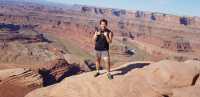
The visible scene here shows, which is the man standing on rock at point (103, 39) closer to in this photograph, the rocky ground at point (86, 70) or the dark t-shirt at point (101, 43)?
the dark t-shirt at point (101, 43)

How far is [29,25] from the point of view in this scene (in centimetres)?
12500

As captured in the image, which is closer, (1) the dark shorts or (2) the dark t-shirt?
(2) the dark t-shirt

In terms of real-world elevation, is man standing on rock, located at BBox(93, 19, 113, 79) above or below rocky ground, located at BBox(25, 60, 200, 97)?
above

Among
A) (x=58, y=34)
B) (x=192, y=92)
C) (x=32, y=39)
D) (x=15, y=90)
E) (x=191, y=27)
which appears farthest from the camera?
(x=191, y=27)

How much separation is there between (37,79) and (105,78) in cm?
1717

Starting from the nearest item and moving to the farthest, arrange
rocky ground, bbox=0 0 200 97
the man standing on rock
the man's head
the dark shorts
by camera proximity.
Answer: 1. the man's head
2. the man standing on rock
3. rocky ground, bbox=0 0 200 97
4. the dark shorts

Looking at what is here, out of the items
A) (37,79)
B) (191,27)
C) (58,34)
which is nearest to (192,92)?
(37,79)

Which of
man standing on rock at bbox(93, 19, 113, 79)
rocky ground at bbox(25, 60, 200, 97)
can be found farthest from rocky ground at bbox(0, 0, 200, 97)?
man standing on rock at bbox(93, 19, 113, 79)

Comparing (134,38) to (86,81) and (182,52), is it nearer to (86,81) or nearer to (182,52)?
(182,52)

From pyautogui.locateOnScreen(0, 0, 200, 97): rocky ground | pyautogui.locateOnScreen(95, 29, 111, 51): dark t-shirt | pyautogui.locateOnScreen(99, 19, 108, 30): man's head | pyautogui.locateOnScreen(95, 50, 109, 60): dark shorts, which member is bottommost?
pyautogui.locateOnScreen(0, 0, 200, 97): rocky ground

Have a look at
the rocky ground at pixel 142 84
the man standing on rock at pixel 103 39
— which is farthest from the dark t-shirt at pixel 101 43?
the rocky ground at pixel 142 84

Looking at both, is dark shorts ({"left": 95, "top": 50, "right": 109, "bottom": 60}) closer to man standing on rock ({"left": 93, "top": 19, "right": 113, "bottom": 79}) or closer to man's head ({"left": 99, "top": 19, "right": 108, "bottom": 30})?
man standing on rock ({"left": 93, "top": 19, "right": 113, "bottom": 79})

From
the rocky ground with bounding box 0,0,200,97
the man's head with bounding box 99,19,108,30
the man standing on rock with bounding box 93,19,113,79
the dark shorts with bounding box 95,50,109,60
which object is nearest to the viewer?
the man's head with bounding box 99,19,108,30

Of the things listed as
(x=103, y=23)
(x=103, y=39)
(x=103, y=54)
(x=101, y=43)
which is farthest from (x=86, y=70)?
(x=103, y=23)
